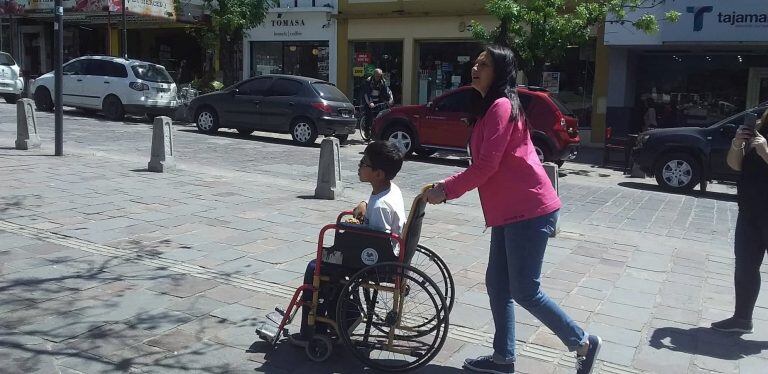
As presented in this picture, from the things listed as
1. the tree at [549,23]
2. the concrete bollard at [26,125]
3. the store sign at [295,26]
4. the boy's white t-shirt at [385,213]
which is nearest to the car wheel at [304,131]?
the tree at [549,23]

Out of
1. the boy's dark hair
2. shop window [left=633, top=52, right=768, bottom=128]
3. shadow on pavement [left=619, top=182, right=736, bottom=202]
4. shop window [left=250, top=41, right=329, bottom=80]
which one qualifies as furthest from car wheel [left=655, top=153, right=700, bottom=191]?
shop window [left=250, top=41, right=329, bottom=80]

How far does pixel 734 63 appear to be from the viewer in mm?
18766

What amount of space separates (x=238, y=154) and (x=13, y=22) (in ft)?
70.8

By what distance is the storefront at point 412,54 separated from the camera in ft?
72.0

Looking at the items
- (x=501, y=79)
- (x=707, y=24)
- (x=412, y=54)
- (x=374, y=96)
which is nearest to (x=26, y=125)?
(x=374, y=96)

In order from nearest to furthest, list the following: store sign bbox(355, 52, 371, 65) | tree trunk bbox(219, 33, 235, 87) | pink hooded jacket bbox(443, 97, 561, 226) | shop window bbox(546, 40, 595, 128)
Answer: pink hooded jacket bbox(443, 97, 561, 226) → shop window bbox(546, 40, 595, 128) → tree trunk bbox(219, 33, 235, 87) → store sign bbox(355, 52, 371, 65)

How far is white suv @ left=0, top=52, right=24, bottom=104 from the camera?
22202 mm

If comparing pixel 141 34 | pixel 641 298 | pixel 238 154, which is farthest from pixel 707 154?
pixel 141 34

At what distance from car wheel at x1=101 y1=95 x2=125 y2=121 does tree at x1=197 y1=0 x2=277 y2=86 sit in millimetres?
3874

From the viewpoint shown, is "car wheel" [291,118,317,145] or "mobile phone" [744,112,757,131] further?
"car wheel" [291,118,317,145]

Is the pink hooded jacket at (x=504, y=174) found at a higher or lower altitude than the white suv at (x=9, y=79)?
lower

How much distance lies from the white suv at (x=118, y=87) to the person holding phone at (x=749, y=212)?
1644 cm

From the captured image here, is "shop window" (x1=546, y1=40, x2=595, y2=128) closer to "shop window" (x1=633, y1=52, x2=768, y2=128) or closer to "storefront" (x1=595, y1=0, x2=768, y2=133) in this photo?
"storefront" (x1=595, y1=0, x2=768, y2=133)

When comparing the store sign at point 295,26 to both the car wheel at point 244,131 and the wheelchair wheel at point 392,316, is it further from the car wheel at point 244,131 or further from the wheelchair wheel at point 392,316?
the wheelchair wheel at point 392,316
